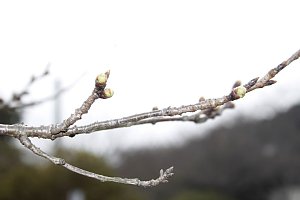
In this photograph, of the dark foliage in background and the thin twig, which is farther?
the dark foliage in background

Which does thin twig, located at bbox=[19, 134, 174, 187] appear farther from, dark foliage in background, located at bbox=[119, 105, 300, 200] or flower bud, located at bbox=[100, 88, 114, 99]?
dark foliage in background, located at bbox=[119, 105, 300, 200]

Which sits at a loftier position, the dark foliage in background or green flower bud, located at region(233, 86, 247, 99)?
the dark foliage in background

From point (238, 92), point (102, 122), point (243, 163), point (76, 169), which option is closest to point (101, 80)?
point (102, 122)

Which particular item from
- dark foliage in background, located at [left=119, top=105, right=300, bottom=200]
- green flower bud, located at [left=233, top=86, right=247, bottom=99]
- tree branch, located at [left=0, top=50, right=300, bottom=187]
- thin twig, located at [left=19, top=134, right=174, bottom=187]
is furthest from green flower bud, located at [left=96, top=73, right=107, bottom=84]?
dark foliage in background, located at [left=119, top=105, right=300, bottom=200]

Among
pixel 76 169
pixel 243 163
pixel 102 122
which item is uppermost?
pixel 243 163

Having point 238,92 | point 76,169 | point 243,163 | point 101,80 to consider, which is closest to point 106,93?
point 101,80

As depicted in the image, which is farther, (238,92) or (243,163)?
(243,163)

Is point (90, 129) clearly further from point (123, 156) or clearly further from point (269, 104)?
point (123, 156)

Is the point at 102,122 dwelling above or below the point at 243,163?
below

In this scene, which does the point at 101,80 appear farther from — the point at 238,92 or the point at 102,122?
the point at 238,92

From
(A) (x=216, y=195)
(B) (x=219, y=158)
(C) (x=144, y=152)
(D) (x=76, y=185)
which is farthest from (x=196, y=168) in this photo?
(D) (x=76, y=185)
